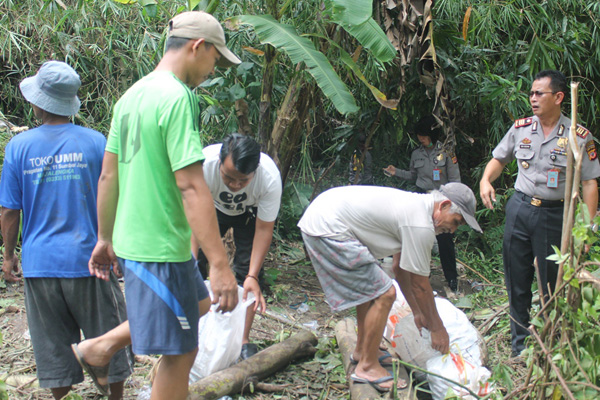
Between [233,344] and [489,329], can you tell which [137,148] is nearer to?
[233,344]

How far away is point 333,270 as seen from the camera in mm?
3307

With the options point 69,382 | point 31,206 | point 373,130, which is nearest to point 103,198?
point 31,206

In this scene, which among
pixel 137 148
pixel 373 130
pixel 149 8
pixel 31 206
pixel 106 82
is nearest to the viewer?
pixel 137 148

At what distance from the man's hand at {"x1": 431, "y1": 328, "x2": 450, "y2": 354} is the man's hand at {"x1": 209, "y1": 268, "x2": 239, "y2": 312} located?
1359 mm

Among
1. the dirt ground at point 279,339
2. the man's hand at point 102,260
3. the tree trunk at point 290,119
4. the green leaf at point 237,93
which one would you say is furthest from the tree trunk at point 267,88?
the man's hand at point 102,260

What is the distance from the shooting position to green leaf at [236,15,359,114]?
428cm

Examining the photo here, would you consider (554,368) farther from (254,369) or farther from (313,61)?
(313,61)

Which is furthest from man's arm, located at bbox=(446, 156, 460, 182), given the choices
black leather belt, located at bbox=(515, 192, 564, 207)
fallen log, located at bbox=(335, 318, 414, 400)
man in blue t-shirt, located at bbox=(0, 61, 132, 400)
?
man in blue t-shirt, located at bbox=(0, 61, 132, 400)

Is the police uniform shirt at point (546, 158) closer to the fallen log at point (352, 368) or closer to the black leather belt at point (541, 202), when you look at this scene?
the black leather belt at point (541, 202)

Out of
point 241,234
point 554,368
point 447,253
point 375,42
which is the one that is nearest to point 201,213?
point 554,368

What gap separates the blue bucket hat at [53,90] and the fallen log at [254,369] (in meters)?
1.52

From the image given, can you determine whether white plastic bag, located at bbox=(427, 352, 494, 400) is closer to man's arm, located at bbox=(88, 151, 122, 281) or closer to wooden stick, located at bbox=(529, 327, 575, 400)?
wooden stick, located at bbox=(529, 327, 575, 400)

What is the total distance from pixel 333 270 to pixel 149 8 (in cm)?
303

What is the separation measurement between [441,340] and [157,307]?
1619 mm
